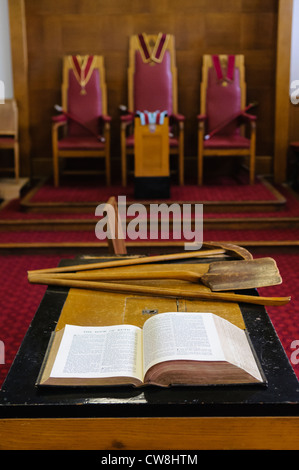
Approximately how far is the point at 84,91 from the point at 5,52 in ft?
3.05

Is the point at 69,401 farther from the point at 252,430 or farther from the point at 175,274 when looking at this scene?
the point at 175,274

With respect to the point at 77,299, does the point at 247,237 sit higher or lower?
lower

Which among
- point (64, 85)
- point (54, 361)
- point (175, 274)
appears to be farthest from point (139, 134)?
point (54, 361)

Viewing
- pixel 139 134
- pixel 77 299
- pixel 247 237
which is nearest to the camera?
pixel 77 299

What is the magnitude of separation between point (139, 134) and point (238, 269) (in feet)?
12.0

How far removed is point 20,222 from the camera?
5.05 metres

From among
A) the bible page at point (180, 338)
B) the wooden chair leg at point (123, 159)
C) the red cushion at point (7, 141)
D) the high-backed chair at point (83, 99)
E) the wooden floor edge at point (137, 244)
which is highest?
the high-backed chair at point (83, 99)

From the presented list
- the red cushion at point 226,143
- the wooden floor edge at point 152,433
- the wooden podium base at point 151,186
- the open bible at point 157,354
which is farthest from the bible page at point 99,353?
the red cushion at point 226,143

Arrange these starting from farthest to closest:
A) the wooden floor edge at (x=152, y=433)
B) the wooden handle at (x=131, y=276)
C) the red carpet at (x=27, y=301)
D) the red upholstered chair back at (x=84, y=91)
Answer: the red upholstered chair back at (x=84, y=91)
the red carpet at (x=27, y=301)
the wooden handle at (x=131, y=276)
the wooden floor edge at (x=152, y=433)

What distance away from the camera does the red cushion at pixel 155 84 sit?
241 inches

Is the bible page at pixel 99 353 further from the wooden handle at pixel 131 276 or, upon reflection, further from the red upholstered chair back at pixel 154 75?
the red upholstered chair back at pixel 154 75

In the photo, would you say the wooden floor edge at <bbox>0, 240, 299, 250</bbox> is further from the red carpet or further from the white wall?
the white wall

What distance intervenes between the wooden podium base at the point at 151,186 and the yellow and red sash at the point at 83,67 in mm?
1383

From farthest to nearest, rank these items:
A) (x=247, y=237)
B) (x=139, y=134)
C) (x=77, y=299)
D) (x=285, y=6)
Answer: (x=285, y=6)
(x=139, y=134)
(x=247, y=237)
(x=77, y=299)
